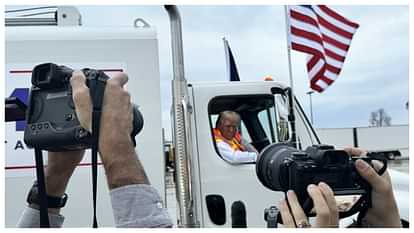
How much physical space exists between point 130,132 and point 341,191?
675 mm

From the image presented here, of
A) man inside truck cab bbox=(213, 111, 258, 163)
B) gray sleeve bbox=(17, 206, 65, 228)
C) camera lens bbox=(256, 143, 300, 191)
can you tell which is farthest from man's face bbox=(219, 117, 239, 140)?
gray sleeve bbox=(17, 206, 65, 228)

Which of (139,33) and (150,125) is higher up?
(139,33)

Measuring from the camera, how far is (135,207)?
117 centimetres

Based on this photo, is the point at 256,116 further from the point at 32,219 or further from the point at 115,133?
the point at 115,133

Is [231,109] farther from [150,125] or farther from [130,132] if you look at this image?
[130,132]

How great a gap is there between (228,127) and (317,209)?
2452 mm

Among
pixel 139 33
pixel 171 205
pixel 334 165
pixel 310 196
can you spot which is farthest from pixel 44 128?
pixel 171 205

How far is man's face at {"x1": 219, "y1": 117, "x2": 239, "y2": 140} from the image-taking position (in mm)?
3602

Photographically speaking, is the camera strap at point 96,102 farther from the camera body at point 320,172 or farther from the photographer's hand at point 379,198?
the photographer's hand at point 379,198

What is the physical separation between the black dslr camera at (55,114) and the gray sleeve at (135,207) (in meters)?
0.18

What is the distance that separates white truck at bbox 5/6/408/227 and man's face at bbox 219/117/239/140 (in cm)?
10

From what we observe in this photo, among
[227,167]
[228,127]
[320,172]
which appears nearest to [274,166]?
[320,172]

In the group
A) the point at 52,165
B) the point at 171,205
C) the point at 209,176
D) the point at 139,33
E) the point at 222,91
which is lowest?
the point at 171,205

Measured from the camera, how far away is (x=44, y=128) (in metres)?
1.35
